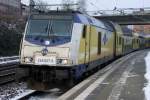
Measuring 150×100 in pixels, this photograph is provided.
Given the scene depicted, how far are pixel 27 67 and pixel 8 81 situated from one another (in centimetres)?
426

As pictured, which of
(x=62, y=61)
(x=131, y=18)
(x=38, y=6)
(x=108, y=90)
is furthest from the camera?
(x=131, y=18)

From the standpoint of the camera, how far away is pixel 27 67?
44.7 ft

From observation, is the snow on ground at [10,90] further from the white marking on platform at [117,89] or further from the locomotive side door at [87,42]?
the white marking on platform at [117,89]

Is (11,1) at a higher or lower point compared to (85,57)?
higher

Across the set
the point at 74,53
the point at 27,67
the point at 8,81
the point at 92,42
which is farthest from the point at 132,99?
the point at 8,81

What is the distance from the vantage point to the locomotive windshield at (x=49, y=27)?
1398 cm

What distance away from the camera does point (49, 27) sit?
1418 cm

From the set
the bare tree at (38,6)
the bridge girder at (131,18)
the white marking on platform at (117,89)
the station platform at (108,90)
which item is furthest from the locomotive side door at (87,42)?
the bridge girder at (131,18)

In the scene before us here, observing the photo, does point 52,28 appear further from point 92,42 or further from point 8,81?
point 8,81

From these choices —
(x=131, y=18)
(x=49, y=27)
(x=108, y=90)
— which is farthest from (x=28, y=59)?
(x=131, y=18)

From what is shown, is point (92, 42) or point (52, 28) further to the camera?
point (92, 42)

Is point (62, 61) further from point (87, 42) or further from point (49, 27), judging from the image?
Result: point (87, 42)

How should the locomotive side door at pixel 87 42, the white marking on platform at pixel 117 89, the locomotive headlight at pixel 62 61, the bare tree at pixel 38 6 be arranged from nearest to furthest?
the white marking on platform at pixel 117 89 < the locomotive headlight at pixel 62 61 < the locomotive side door at pixel 87 42 < the bare tree at pixel 38 6

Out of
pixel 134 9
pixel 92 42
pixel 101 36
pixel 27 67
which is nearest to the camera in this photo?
pixel 27 67
